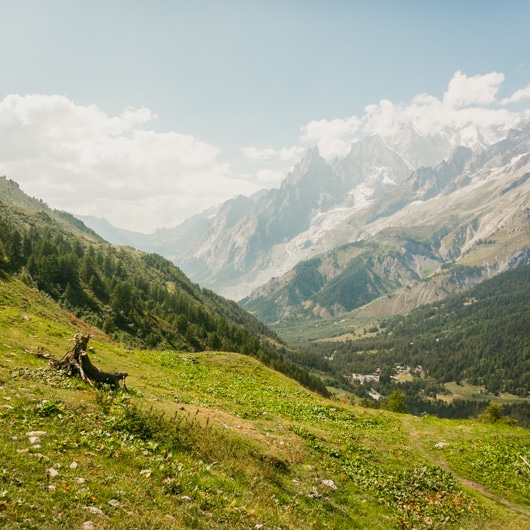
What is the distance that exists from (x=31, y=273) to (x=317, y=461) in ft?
329

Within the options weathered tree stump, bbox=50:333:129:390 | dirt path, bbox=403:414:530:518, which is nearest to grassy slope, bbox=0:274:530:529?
dirt path, bbox=403:414:530:518

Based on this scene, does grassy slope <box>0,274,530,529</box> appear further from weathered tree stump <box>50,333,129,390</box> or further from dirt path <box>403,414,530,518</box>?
weathered tree stump <box>50,333,129,390</box>

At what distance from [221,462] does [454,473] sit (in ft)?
69.6

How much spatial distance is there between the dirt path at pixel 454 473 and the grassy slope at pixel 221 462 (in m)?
0.15

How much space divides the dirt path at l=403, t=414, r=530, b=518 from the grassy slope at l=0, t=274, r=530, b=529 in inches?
6.0

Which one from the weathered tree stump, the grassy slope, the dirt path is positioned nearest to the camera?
the grassy slope

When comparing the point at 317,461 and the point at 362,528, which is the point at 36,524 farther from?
the point at 317,461

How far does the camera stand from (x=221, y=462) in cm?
1708

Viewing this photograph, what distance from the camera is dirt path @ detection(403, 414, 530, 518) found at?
2370cm

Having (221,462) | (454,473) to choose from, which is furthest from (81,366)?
(454,473)

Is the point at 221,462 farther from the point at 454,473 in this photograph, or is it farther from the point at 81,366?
the point at 454,473

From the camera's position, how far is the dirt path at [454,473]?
23.7 metres

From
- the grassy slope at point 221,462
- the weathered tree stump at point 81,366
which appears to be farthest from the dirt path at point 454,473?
the weathered tree stump at point 81,366

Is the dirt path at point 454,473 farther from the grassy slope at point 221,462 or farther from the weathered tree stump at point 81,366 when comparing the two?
the weathered tree stump at point 81,366
